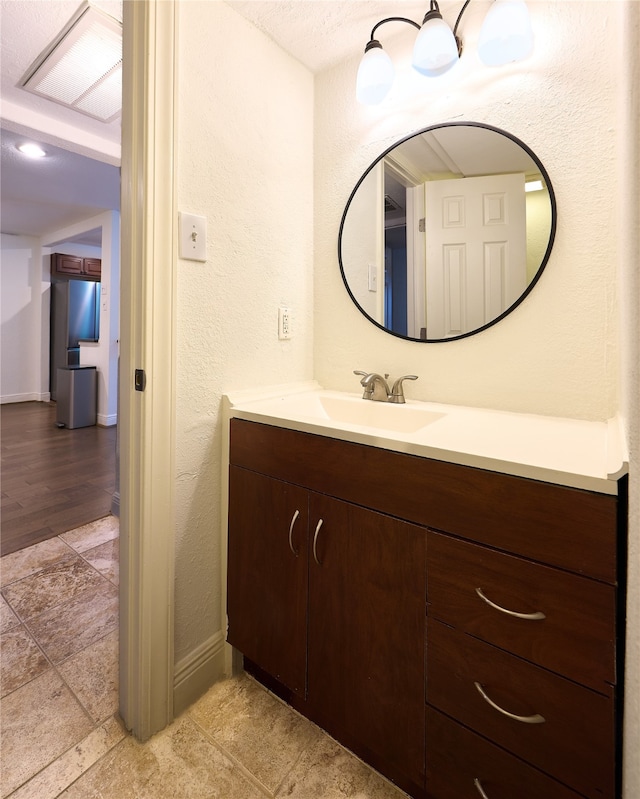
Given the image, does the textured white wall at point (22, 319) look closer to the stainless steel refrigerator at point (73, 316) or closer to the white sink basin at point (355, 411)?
the stainless steel refrigerator at point (73, 316)

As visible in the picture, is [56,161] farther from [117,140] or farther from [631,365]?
[631,365]

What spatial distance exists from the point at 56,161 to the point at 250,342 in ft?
10.5

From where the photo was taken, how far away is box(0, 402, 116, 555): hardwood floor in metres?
2.24

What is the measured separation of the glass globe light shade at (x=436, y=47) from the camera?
1148 mm

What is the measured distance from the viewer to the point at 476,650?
2.49 feet

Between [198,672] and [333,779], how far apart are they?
479 millimetres

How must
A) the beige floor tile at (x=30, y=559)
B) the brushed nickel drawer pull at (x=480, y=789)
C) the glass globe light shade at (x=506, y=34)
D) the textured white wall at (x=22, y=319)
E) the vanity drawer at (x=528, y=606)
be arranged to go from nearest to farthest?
the vanity drawer at (x=528, y=606)
the brushed nickel drawer pull at (x=480, y=789)
the glass globe light shade at (x=506, y=34)
the beige floor tile at (x=30, y=559)
the textured white wall at (x=22, y=319)

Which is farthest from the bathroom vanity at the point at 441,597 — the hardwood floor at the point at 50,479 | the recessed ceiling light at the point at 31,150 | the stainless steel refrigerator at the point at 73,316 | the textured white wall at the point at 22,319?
the textured white wall at the point at 22,319

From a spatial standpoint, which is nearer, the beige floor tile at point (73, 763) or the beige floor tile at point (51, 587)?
the beige floor tile at point (73, 763)

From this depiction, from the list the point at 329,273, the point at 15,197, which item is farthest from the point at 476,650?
the point at 15,197

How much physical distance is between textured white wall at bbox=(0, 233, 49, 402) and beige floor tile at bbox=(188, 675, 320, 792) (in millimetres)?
6229

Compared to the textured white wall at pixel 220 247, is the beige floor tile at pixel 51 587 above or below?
below

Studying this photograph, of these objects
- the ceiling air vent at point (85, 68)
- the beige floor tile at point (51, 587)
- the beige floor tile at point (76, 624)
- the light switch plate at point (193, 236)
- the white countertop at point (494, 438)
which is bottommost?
the beige floor tile at point (76, 624)

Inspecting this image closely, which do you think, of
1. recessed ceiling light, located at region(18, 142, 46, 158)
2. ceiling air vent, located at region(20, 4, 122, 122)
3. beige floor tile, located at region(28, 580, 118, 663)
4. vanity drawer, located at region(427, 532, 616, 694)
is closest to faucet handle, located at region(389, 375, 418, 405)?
vanity drawer, located at region(427, 532, 616, 694)
